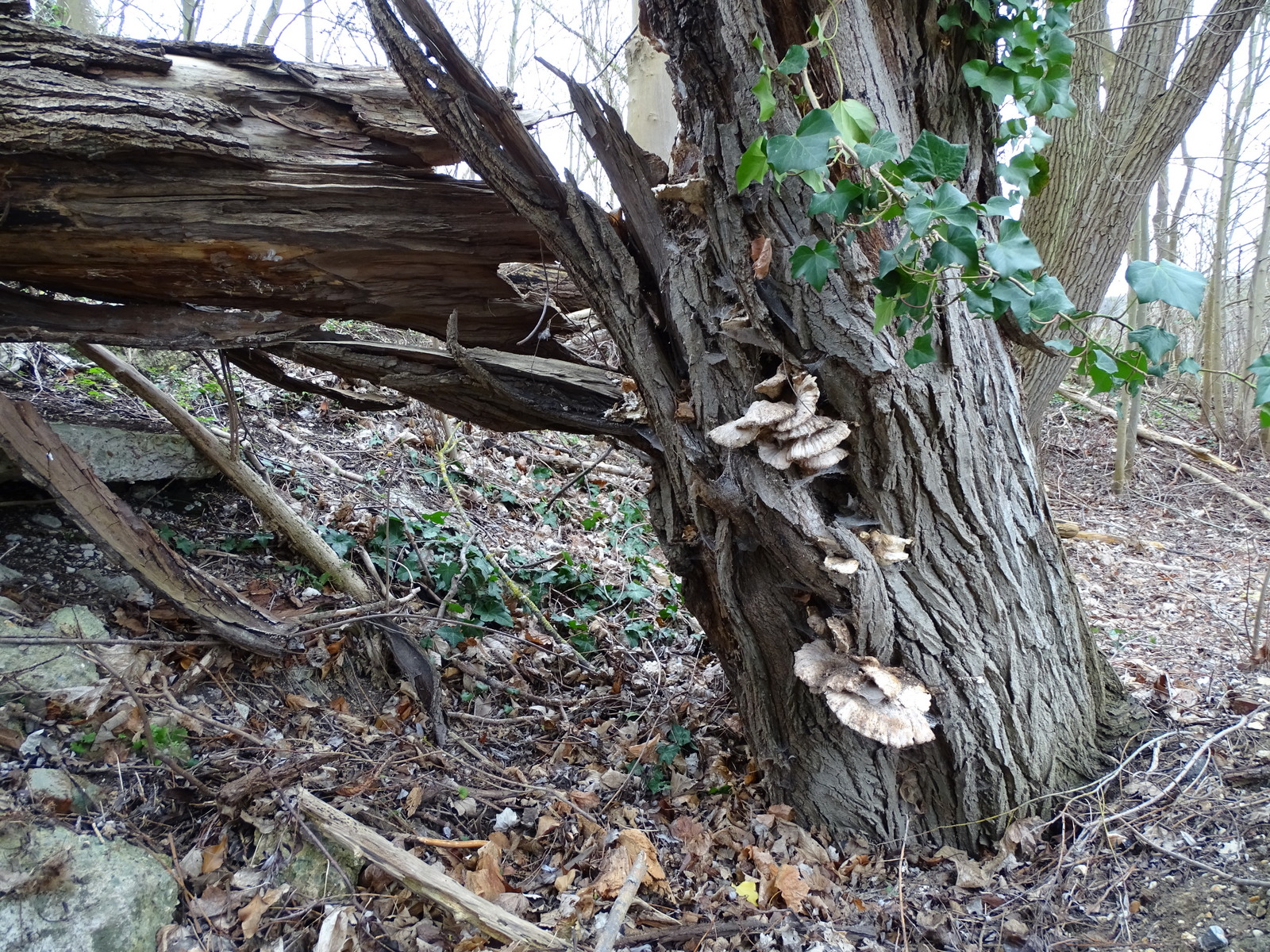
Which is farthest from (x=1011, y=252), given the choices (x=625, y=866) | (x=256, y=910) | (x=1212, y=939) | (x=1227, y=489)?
(x=1227, y=489)

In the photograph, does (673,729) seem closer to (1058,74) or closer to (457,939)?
(457,939)

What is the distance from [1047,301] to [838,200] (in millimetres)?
534

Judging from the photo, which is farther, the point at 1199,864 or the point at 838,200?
the point at 1199,864

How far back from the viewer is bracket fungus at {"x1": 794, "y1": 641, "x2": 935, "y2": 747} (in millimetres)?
2012

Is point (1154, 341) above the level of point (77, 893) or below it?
above

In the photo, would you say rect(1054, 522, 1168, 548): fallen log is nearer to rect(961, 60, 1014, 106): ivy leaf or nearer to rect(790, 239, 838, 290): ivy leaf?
rect(961, 60, 1014, 106): ivy leaf

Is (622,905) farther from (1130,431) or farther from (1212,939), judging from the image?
(1130,431)

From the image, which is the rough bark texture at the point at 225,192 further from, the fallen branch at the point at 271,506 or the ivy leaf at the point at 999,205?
the ivy leaf at the point at 999,205

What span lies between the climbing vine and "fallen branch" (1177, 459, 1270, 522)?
25.6ft

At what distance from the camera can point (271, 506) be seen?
3.60 meters

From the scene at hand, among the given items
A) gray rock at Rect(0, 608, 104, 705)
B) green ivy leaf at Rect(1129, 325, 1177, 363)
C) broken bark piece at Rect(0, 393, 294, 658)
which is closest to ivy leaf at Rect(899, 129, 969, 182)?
green ivy leaf at Rect(1129, 325, 1177, 363)

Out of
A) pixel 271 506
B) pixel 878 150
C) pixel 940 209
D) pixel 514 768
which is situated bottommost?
pixel 514 768

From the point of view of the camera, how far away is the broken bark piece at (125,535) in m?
2.69

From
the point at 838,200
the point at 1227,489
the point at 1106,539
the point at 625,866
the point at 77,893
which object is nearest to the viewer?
the point at 838,200
